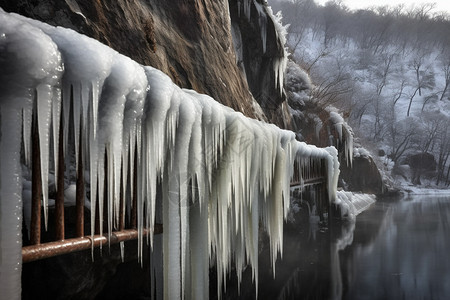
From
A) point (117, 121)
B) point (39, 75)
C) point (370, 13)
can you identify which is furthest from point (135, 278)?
point (370, 13)

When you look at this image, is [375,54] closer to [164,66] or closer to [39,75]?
[164,66]

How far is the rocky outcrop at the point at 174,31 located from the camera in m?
4.42

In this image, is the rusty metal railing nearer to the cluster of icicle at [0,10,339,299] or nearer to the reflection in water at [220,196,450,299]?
the cluster of icicle at [0,10,339,299]

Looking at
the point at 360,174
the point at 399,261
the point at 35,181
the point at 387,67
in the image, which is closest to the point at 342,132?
the point at 360,174

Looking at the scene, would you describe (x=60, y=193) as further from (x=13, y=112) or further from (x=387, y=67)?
(x=387, y=67)

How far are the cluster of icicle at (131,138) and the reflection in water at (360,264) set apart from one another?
132 inches

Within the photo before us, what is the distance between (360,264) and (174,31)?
292 inches

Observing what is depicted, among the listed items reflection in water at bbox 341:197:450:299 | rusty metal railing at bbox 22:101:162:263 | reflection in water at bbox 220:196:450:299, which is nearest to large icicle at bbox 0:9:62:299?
rusty metal railing at bbox 22:101:162:263

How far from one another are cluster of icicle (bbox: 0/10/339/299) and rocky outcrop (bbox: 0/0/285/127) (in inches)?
75.4

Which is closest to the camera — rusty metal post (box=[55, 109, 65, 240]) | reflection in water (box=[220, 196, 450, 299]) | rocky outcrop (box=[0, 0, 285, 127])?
rusty metal post (box=[55, 109, 65, 240])

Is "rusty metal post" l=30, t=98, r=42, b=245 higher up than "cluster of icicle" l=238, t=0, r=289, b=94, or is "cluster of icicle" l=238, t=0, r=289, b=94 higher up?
"cluster of icicle" l=238, t=0, r=289, b=94

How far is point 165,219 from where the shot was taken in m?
3.29

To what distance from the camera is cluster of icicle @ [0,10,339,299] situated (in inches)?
66.3

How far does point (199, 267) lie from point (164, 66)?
3565 mm
